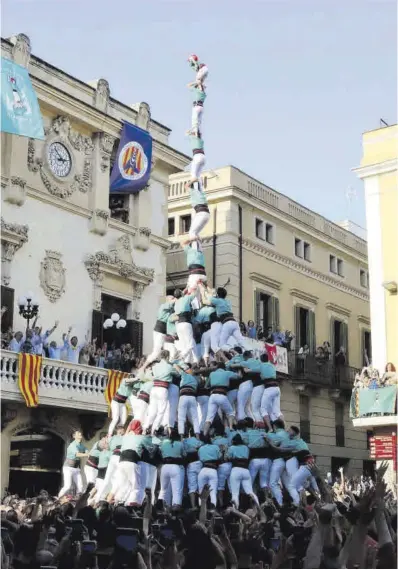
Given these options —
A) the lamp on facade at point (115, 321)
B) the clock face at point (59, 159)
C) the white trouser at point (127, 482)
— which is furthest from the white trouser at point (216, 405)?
the clock face at point (59, 159)

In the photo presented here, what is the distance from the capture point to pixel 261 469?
1449 cm

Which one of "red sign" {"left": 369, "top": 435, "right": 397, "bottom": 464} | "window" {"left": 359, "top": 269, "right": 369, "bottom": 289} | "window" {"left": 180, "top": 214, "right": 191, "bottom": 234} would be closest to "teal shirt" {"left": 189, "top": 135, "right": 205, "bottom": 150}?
"red sign" {"left": 369, "top": 435, "right": 397, "bottom": 464}

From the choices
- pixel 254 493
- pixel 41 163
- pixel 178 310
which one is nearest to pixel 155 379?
pixel 178 310

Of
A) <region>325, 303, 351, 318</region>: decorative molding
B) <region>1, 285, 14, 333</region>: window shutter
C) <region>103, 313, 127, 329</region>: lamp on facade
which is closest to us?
<region>1, 285, 14, 333</region>: window shutter

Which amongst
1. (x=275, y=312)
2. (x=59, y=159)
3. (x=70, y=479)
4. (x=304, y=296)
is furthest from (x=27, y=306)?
(x=304, y=296)

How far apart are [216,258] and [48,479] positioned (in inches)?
439

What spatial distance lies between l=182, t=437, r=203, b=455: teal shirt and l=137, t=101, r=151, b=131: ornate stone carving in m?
16.0

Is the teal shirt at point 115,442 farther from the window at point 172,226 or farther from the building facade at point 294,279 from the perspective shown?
the window at point 172,226

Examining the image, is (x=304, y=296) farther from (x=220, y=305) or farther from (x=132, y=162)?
(x=220, y=305)

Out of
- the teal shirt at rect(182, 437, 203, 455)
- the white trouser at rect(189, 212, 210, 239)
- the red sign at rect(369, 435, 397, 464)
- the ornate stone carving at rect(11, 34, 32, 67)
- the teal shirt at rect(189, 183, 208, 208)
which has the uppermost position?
the ornate stone carving at rect(11, 34, 32, 67)

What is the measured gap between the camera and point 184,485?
14.3 meters

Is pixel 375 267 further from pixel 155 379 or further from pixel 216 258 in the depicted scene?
pixel 155 379

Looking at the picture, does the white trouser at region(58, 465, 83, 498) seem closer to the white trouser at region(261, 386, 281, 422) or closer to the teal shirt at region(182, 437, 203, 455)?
the teal shirt at region(182, 437, 203, 455)

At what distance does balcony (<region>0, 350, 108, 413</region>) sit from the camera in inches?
810
